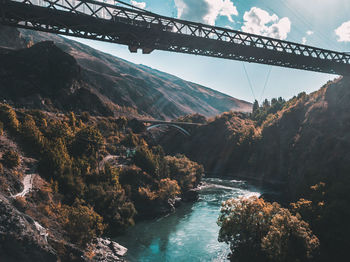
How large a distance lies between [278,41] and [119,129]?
4889 cm

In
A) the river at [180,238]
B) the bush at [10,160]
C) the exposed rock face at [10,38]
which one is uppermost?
the exposed rock face at [10,38]

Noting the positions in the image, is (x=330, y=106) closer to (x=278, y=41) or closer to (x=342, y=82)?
(x=342, y=82)

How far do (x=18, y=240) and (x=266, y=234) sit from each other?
912 inches

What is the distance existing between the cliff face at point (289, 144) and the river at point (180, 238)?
1884 cm

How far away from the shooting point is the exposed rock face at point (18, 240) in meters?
16.4

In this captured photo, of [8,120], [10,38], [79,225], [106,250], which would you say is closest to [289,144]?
[106,250]

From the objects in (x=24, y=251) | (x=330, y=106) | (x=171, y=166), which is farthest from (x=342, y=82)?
(x=24, y=251)

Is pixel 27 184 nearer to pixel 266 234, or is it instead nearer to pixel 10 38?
pixel 266 234

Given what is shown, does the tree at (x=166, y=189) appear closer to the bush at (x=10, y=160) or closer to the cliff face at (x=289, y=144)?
the cliff face at (x=289, y=144)

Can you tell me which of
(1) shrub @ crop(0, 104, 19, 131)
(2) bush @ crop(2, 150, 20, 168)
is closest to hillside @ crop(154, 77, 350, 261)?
(2) bush @ crop(2, 150, 20, 168)

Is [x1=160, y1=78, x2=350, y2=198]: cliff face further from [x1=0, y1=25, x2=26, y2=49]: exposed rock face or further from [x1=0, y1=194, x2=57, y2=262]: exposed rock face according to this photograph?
[x1=0, y1=25, x2=26, y2=49]: exposed rock face

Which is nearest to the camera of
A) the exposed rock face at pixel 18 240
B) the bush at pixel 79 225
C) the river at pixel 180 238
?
the exposed rock face at pixel 18 240

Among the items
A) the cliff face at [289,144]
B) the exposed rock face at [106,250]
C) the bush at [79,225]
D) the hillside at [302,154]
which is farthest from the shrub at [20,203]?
the cliff face at [289,144]

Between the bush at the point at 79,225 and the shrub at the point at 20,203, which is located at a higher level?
the shrub at the point at 20,203
